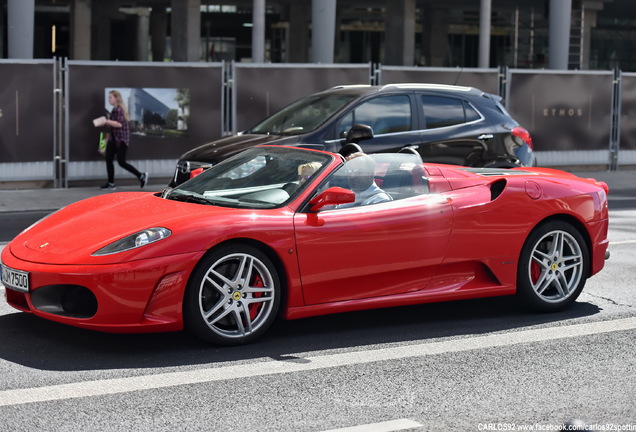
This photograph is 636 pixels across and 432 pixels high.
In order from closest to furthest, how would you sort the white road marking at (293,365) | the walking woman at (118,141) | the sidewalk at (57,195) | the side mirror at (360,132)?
the white road marking at (293,365) → the side mirror at (360,132) → the sidewalk at (57,195) → the walking woman at (118,141)

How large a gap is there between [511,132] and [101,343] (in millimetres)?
8117

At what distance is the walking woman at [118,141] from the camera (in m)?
17.0

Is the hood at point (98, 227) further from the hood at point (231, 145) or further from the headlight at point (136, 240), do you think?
the hood at point (231, 145)

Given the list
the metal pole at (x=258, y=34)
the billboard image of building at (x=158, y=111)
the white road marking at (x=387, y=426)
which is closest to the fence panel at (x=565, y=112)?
the billboard image of building at (x=158, y=111)

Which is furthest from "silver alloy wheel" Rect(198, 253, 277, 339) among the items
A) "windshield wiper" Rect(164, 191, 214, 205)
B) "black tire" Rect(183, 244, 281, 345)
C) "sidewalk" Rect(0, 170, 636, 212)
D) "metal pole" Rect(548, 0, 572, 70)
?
"metal pole" Rect(548, 0, 572, 70)

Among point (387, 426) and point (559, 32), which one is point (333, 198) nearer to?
point (387, 426)

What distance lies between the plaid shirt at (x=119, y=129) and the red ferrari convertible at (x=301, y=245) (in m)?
9.26

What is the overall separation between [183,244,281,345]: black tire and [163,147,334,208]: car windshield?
504mm

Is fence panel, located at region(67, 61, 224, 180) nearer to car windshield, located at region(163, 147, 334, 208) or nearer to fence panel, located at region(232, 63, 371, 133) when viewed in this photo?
fence panel, located at region(232, 63, 371, 133)

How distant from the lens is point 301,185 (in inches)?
283

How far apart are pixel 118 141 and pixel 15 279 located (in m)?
10.6

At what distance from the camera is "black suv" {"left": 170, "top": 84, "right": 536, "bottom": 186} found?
42.5 feet

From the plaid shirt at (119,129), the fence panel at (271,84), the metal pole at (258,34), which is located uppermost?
the metal pole at (258,34)

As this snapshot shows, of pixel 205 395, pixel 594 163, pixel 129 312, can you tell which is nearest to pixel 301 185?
pixel 129 312
